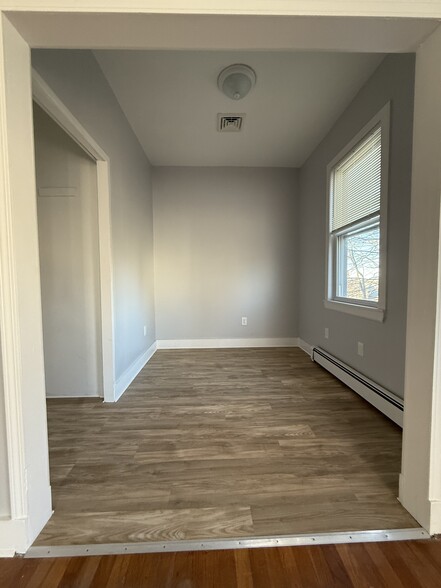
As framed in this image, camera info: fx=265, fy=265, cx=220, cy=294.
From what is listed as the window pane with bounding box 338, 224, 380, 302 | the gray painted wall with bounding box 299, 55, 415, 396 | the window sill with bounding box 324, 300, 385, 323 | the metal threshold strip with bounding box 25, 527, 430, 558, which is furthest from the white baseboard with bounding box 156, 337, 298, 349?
the metal threshold strip with bounding box 25, 527, 430, 558

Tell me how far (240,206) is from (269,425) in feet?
9.91

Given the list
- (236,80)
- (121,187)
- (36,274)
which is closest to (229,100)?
(236,80)

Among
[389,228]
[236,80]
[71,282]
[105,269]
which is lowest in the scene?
[71,282]

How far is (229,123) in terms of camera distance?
9.06 ft

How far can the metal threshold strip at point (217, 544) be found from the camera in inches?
38.9

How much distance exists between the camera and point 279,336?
4.02 metres

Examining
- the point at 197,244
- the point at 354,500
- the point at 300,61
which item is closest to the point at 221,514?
the point at 354,500

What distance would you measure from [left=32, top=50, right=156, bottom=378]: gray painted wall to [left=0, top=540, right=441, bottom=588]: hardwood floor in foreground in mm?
1494

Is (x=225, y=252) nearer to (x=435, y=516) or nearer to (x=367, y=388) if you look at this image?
(x=367, y=388)

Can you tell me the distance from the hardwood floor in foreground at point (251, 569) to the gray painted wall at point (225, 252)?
A: 9.97 ft

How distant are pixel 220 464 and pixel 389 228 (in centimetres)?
196

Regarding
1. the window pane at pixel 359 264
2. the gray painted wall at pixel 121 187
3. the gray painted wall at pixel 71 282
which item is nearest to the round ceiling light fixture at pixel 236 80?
the gray painted wall at pixel 121 187

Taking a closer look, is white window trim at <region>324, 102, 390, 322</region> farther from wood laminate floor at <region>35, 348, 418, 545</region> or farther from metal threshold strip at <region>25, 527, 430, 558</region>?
metal threshold strip at <region>25, 527, 430, 558</region>

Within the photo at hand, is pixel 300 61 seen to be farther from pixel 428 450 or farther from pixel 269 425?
pixel 269 425
